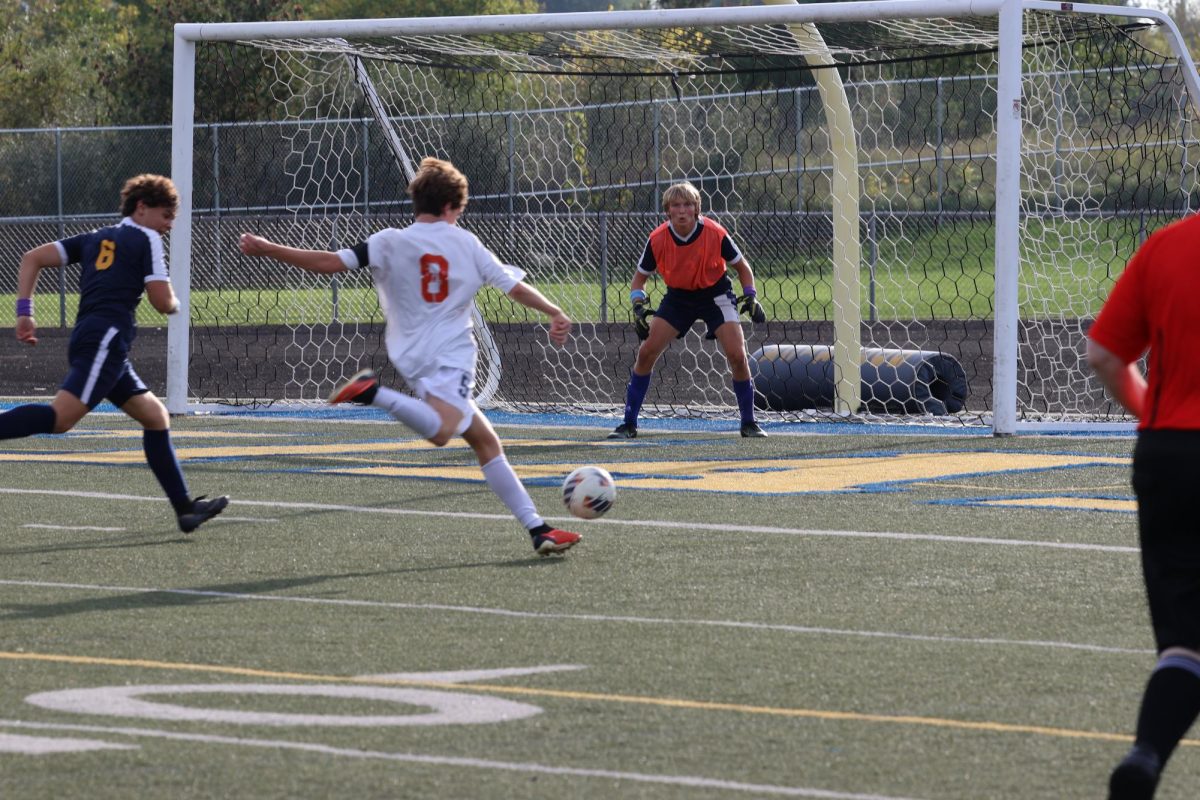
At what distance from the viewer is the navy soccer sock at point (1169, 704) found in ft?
15.0

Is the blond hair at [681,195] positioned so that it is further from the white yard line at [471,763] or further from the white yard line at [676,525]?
the white yard line at [471,763]

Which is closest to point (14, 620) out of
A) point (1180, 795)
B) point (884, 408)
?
point (1180, 795)

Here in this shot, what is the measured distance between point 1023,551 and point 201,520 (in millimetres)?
3811

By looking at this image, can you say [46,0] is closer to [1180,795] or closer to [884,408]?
[884,408]

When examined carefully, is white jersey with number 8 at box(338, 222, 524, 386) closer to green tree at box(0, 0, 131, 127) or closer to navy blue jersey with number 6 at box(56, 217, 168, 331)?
navy blue jersey with number 6 at box(56, 217, 168, 331)

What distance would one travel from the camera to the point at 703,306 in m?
15.0

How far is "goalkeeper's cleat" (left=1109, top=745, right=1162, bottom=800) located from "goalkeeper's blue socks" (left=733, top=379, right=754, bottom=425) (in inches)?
415

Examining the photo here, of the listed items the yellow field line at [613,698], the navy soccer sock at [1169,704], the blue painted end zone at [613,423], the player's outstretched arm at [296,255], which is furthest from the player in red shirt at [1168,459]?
the blue painted end zone at [613,423]

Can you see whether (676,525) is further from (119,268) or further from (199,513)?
(119,268)

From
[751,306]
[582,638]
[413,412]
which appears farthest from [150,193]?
[751,306]

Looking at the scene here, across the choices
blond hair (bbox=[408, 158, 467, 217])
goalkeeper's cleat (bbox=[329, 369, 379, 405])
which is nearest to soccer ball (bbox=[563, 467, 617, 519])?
goalkeeper's cleat (bbox=[329, 369, 379, 405])

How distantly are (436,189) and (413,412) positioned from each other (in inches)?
40.5

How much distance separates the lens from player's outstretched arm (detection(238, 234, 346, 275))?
923cm

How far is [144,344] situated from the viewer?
2920 centimetres
